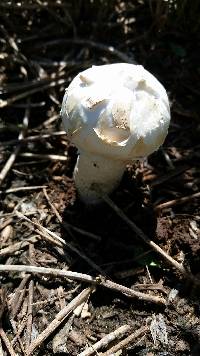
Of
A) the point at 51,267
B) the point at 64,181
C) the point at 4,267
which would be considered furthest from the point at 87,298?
the point at 64,181

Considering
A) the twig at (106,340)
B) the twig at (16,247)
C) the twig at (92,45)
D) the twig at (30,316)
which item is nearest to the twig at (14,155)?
the twig at (16,247)

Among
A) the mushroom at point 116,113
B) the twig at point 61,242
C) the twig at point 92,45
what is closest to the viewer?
the mushroom at point 116,113

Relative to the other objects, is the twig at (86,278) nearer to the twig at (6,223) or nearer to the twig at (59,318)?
the twig at (59,318)

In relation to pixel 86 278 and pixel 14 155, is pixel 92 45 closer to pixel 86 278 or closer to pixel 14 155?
pixel 14 155

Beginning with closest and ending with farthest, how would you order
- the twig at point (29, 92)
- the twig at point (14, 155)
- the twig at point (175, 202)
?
1. the twig at point (175, 202)
2. the twig at point (14, 155)
3. the twig at point (29, 92)

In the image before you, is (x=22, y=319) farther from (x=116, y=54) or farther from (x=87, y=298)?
(x=116, y=54)

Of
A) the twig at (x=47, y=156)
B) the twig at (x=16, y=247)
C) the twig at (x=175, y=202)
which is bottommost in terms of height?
the twig at (x=16, y=247)
